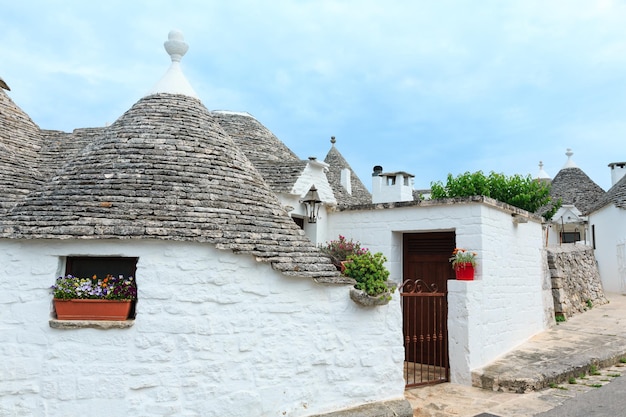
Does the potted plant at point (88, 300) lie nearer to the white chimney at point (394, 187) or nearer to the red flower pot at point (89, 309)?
the red flower pot at point (89, 309)

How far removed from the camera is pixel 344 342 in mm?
5570

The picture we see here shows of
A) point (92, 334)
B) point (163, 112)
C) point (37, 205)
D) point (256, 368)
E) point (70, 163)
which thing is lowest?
point (256, 368)

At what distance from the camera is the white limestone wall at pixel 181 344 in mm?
4723

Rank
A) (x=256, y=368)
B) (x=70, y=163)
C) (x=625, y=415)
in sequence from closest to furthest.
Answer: (x=256, y=368)
(x=625, y=415)
(x=70, y=163)

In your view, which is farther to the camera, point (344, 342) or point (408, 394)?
point (408, 394)

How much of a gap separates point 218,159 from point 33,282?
2.65m

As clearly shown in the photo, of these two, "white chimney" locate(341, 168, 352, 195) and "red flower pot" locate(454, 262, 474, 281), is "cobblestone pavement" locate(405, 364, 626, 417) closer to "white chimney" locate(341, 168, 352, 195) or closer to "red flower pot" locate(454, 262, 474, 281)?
"red flower pot" locate(454, 262, 474, 281)

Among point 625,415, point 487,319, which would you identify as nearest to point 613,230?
point 487,319

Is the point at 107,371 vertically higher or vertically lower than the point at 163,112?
lower

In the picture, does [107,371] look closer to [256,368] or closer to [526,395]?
[256,368]

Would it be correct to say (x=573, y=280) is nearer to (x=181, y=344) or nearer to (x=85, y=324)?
(x=181, y=344)

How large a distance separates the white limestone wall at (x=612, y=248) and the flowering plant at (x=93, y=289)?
1667 centimetres

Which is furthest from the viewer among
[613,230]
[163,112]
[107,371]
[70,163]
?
[613,230]

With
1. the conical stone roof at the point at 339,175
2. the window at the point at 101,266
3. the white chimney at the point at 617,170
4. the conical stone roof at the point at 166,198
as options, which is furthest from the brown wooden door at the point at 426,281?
the white chimney at the point at 617,170
